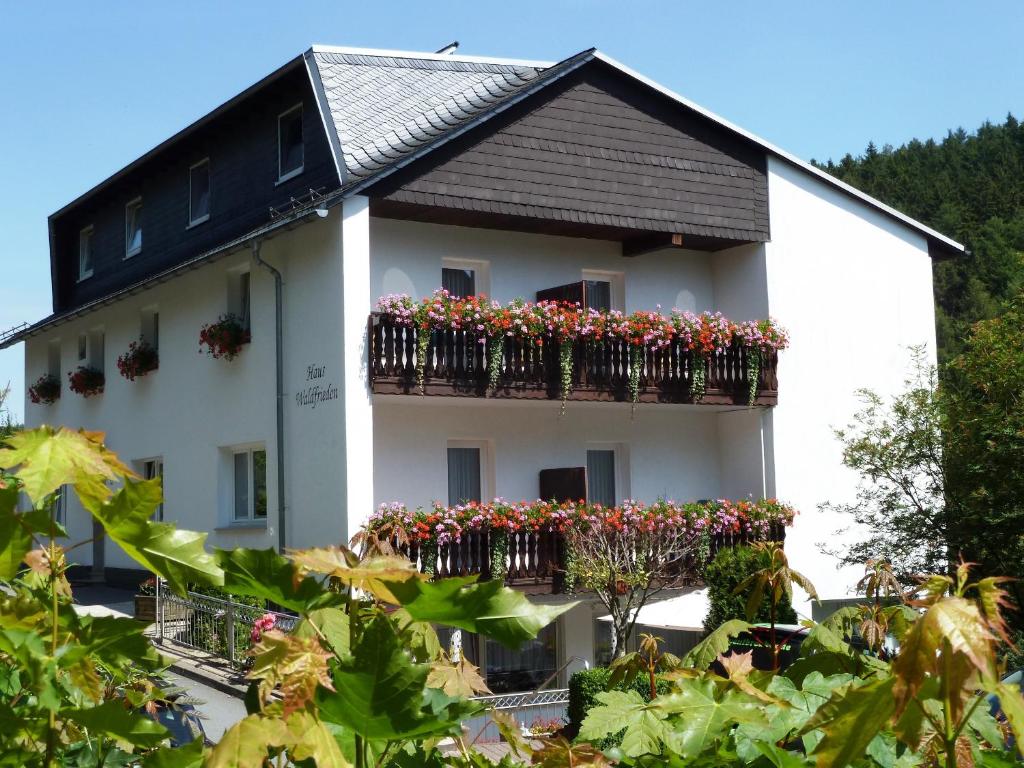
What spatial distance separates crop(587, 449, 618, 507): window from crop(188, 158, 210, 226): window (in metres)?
8.26

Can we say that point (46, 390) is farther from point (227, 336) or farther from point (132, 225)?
point (227, 336)

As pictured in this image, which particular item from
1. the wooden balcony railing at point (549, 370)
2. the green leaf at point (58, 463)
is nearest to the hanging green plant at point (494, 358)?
the wooden balcony railing at point (549, 370)

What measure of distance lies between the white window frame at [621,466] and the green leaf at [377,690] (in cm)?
2027

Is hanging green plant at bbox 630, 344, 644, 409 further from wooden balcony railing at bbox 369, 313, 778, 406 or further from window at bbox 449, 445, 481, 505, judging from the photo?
window at bbox 449, 445, 481, 505

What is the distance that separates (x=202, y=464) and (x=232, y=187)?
15.7 ft

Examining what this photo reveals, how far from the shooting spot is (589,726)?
5.82ft

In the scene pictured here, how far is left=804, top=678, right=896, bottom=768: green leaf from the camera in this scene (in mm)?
1143

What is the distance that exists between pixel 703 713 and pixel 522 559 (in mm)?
16609

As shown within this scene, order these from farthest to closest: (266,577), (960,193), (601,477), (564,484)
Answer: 1. (960,193)
2. (601,477)
3. (564,484)
4. (266,577)

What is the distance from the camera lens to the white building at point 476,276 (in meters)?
18.3

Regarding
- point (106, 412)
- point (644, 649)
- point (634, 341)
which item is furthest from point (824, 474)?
point (644, 649)

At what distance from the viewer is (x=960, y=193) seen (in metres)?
63.2

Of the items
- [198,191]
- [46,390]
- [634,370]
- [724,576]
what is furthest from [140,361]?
[724,576]

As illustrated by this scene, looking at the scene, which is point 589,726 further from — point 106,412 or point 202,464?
point 106,412
